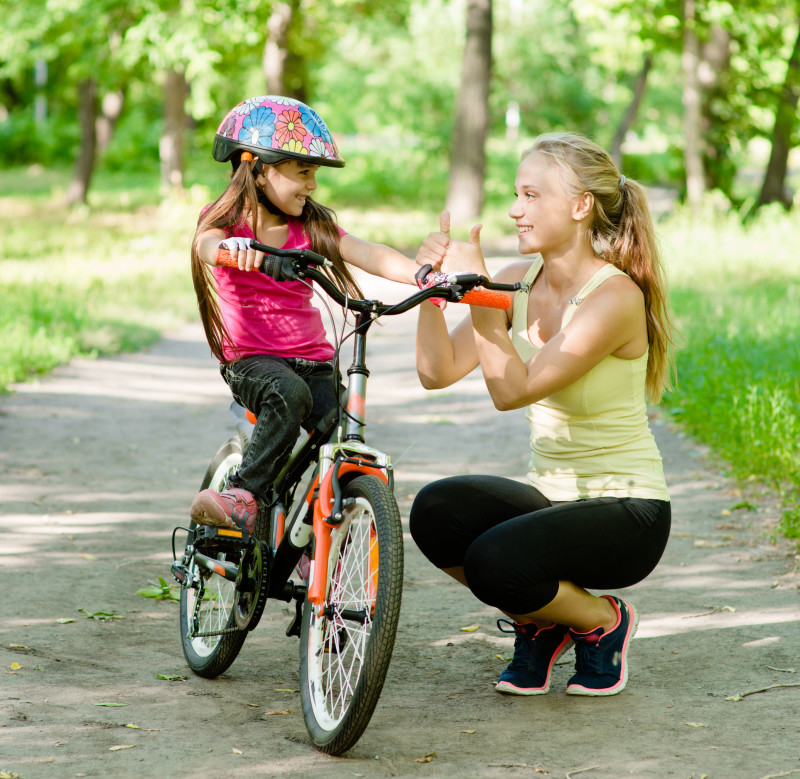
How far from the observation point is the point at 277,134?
11.6ft

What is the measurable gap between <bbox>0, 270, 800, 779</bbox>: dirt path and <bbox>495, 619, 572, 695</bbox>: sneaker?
51 millimetres

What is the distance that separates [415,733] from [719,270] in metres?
10.0

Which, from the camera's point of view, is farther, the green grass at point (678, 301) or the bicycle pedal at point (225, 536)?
the green grass at point (678, 301)

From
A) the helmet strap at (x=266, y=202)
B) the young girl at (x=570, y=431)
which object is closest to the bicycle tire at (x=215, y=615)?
the young girl at (x=570, y=431)

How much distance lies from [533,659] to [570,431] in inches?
29.8

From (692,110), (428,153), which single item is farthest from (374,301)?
(428,153)

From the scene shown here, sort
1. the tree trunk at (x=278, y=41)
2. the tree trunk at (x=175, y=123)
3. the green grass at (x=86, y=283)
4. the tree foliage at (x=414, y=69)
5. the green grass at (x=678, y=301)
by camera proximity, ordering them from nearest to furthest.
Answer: the green grass at (x=678, y=301)
the green grass at (x=86, y=283)
the tree foliage at (x=414, y=69)
the tree trunk at (x=278, y=41)
the tree trunk at (x=175, y=123)

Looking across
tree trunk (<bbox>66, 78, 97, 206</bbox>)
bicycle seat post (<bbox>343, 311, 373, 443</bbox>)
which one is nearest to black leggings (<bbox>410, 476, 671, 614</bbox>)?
bicycle seat post (<bbox>343, 311, 373, 443</bbox>)

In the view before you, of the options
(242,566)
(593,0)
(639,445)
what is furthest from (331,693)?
(593,0)

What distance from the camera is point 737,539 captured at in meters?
5.35

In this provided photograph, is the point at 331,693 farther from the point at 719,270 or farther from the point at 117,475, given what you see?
the point at 719,270

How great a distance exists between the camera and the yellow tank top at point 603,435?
3.57 m

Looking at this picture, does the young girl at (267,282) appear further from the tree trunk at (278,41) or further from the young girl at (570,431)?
the tree trunk at (278,41)

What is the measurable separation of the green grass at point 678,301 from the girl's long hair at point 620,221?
10.5 inches
